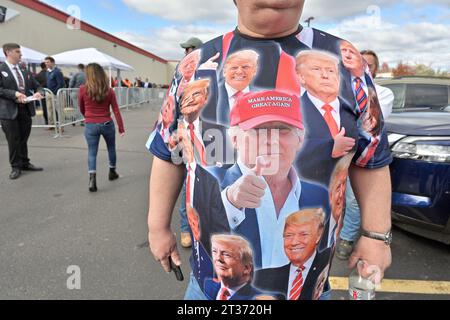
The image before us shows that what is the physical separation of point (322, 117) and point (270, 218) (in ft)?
1.19

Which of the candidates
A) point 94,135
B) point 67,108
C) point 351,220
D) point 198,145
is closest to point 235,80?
point 198,145

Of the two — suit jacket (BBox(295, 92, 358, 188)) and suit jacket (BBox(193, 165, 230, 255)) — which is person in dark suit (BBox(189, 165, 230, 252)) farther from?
suit jacket (BBox(295, 92, 358, 188))

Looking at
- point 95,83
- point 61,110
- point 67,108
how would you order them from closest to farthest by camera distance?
1. point 95,83
2. point 61,110
3. point 67,108


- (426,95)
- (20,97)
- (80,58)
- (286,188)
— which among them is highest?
(80,58)

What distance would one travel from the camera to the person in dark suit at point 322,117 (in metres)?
1.13

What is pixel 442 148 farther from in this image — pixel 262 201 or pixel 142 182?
pixel 142 182

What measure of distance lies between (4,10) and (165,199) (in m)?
20.2

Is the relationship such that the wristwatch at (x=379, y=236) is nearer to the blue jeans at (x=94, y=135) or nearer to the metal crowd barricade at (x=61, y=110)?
the blue jeans at (x=94, y=135)

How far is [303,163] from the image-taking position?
1135mm

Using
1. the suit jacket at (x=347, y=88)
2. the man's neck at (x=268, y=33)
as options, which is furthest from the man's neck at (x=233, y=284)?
the man's neck at (x=268, y=33)

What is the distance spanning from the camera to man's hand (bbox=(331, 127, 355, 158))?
3.76ft

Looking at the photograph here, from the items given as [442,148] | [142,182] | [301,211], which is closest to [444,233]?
[442,148]

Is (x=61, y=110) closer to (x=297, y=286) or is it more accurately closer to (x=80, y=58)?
(x=80, y=58)

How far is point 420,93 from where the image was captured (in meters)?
5.38
